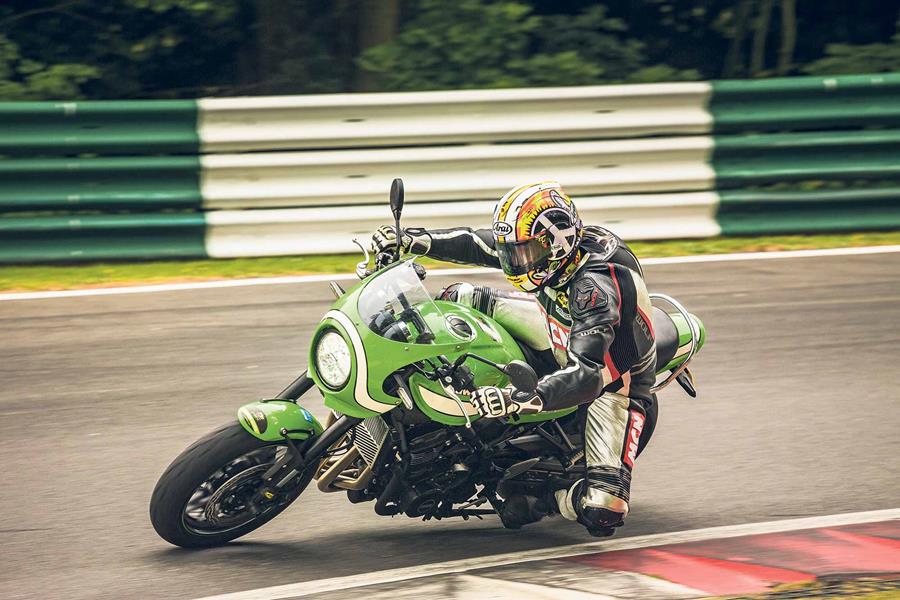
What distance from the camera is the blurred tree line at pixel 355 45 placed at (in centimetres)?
1097

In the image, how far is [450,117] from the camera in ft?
32.0

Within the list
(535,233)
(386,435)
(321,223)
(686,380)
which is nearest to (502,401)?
(386,435)

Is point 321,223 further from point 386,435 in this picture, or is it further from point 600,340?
point 600,340

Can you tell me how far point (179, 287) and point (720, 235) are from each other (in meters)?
4.22

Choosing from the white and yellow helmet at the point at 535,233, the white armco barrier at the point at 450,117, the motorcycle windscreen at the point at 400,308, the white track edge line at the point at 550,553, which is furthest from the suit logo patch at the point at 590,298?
the white armco barrier at the point at 450,117

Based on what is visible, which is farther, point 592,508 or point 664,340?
point 664,340

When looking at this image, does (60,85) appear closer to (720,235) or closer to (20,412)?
(20,412)

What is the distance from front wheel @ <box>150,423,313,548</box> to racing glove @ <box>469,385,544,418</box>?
0.82 metres

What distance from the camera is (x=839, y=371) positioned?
7.26 m

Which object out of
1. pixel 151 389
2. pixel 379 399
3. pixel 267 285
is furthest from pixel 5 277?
pixel 379 399

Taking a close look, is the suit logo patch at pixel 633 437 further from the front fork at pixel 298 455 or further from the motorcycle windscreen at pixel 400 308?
the front fork at pixel 298 455

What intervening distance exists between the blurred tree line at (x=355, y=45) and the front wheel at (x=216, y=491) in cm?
632

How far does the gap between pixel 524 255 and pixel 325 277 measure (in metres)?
4.31

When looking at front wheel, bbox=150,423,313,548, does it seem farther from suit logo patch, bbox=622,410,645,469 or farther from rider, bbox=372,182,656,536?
suit logo patch, bbox=622,410,645,469
